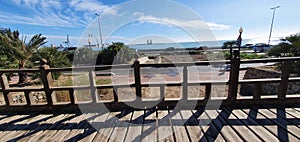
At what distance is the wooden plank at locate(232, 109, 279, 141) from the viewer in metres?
1.90

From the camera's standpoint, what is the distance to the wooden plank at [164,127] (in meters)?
1.99

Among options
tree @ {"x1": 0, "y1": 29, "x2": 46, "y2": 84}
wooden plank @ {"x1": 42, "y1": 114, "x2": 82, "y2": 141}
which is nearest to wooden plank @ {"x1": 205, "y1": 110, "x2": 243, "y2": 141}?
wooden plank @ {"x1": 42, "y1": 114, "x2": 82, "y2": 141}

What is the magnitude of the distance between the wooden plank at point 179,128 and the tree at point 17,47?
7511mm

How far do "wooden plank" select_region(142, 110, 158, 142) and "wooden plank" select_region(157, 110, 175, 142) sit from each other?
6 cm

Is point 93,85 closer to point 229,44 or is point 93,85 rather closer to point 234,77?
point 234,77

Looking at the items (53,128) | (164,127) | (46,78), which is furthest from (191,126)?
(46,78)

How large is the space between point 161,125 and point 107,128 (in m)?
0.73

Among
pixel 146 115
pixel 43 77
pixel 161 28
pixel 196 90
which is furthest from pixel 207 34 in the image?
pixel 43 77

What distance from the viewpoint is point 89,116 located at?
260 centimetres

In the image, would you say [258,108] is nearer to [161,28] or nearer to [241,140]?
[241,140]

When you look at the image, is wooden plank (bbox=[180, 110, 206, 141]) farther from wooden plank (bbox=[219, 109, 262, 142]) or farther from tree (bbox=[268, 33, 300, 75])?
tree (bbox=[268, 33, 300, 75])

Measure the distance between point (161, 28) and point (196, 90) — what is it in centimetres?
226

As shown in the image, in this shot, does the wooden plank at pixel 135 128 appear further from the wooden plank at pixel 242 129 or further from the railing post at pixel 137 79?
the wooden plank at pixel 242 129

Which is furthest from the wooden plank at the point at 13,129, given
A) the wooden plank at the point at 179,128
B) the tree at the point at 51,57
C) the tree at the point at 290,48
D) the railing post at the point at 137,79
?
the tree at the point at 290,48
